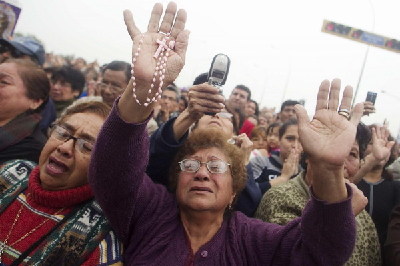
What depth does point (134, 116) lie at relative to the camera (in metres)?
1.55

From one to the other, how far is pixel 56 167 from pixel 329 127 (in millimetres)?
1449

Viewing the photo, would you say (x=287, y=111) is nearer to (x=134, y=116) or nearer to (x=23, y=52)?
(x=23, y=52)

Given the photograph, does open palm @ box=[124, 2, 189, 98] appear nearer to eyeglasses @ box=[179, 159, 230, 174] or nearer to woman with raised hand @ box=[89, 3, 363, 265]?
woman with raised hand @ box=[89, 3, 363, 265]

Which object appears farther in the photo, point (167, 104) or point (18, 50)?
point (167, 104)

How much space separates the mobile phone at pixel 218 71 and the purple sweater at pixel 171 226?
55cm

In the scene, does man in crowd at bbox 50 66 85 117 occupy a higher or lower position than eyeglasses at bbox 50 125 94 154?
higher

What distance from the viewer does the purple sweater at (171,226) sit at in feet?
5.16

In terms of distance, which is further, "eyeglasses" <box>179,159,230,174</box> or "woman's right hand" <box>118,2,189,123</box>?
"eyeglasses" <box>179,159,230,174</box>

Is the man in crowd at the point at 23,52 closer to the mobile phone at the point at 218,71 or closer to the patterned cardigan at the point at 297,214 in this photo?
the mobile phone at the point at 218,71

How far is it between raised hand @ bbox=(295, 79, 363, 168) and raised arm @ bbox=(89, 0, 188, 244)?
2.13ft

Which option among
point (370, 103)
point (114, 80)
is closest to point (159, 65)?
point (114, 80)

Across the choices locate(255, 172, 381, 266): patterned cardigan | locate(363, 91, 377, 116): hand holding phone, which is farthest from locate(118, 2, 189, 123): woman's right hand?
locate(363, 91, 377, 116): hand holding phone

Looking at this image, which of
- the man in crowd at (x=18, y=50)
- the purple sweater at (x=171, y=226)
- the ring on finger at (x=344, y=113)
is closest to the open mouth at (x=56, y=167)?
the purple sweater at (x=171, y=226)

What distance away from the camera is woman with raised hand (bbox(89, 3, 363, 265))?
5.08ft
